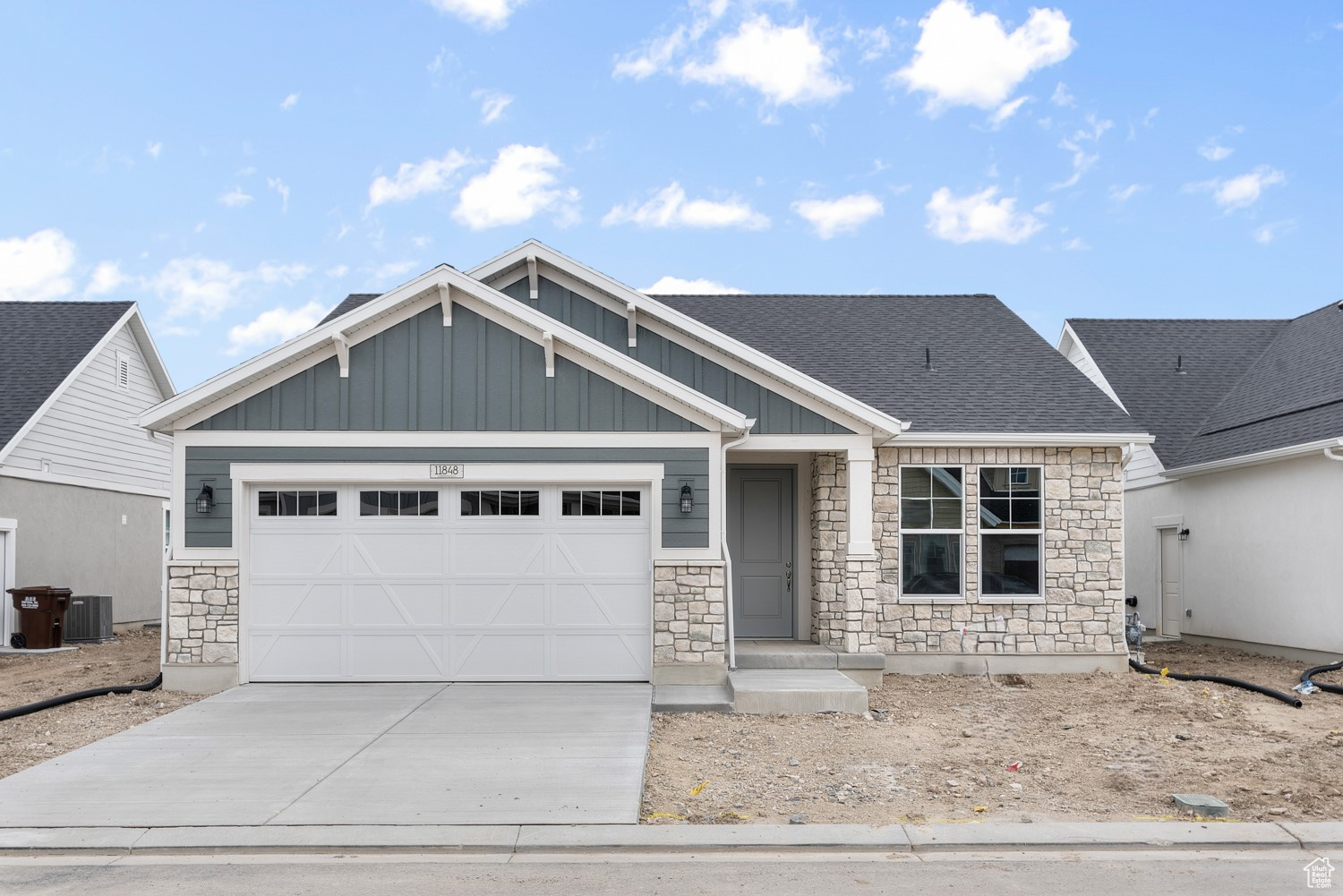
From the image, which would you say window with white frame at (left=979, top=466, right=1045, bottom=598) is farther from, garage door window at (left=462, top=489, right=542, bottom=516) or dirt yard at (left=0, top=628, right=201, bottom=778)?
dirt yard at (left=0, top=628, right=201, bottom=778)

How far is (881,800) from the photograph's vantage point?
7.21 meters

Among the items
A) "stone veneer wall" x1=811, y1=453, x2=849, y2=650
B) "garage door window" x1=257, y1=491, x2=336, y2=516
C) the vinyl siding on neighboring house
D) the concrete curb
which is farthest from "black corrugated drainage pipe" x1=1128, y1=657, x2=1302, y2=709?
the vinyl siding on neighboring house

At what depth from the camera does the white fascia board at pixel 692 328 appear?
39.7 feet

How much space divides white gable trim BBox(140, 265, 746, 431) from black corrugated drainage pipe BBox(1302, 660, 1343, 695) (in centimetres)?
690

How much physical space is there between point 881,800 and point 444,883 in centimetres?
305

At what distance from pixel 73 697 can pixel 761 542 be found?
796 centimetres

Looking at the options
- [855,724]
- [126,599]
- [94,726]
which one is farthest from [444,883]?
[126,599]

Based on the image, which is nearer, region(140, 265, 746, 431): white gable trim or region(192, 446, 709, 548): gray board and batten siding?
region(140, 265, 746, 431): white gable trim

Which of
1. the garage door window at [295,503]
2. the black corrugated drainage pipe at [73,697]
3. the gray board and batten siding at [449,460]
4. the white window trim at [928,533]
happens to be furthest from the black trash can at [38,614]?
the white window trim at [928,533]

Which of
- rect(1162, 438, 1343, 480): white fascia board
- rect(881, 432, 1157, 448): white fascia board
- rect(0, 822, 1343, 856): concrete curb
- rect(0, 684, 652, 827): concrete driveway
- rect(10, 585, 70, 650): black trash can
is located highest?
rect(881, 432, 1157, 448): white fascia board

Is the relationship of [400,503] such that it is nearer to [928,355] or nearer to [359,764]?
[359,764]

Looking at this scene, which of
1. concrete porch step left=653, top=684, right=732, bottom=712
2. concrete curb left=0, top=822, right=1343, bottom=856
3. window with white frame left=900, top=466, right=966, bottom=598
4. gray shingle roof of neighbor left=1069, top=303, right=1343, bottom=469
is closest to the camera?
concrete curb left=0, top=822, right=1343, bottom=856

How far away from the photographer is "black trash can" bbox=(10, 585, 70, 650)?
15938mm

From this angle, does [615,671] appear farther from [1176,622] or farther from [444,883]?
[1176,622]
